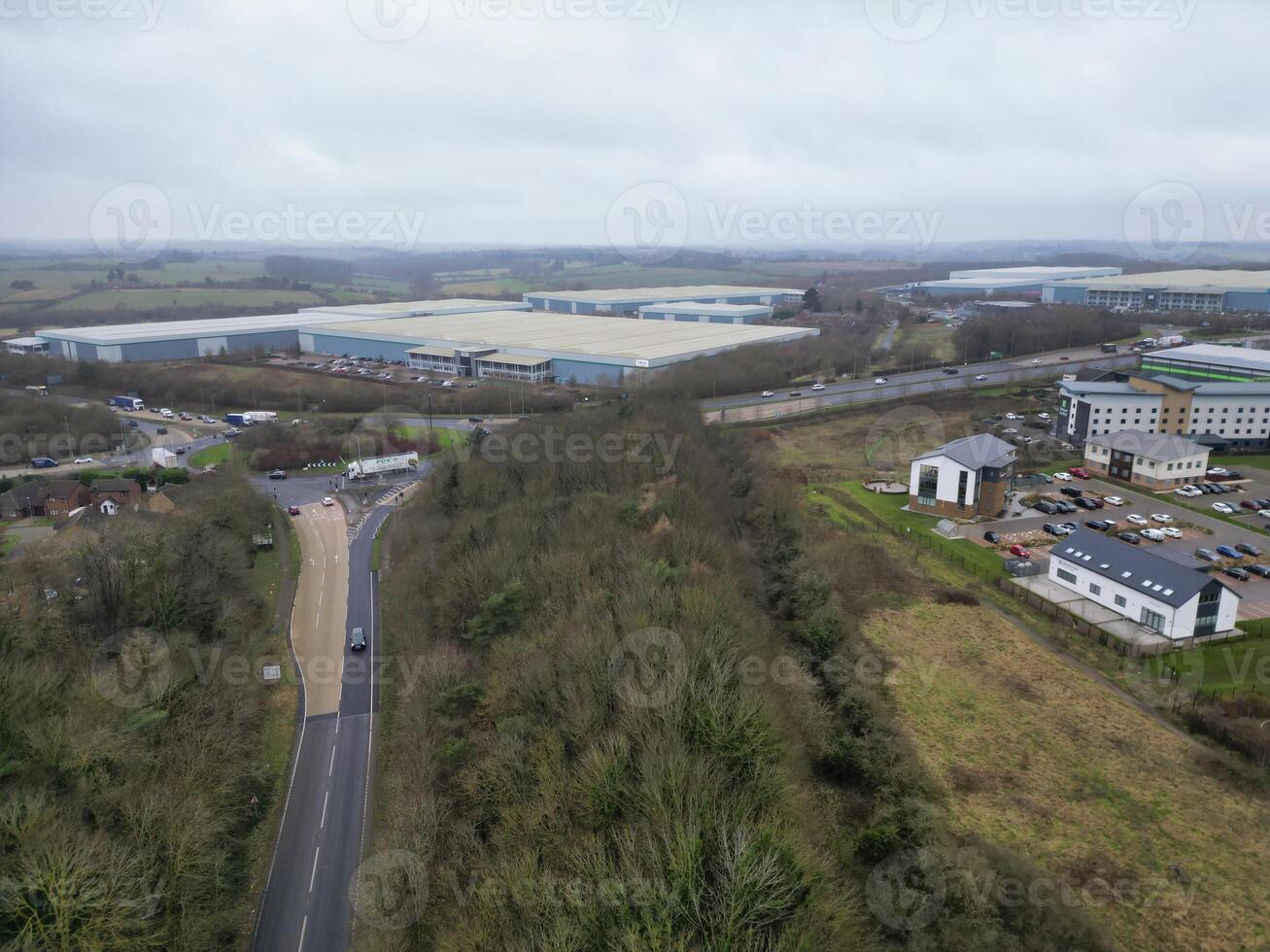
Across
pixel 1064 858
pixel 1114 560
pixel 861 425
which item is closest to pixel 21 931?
pixel 1064 858

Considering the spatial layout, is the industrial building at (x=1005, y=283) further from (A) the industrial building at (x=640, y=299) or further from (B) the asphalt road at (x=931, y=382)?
(B) the asphalt road at (x=931, y=382)

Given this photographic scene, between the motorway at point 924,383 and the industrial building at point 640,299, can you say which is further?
the industrial building at point 640,299

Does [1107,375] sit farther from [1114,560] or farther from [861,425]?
[1114,560]

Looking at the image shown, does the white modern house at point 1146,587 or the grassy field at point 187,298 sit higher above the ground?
the grassy field at point 187,298

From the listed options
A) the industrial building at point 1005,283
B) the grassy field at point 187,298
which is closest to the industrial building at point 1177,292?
the industrial building at point 1005,283

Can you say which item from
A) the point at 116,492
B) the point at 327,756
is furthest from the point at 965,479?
the point at 116,492

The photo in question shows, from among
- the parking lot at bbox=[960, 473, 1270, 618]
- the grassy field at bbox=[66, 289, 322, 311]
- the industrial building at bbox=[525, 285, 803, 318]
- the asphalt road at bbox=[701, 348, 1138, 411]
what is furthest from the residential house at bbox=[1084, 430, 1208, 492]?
the grassy field at bbox=[66, 289, 322, 311]

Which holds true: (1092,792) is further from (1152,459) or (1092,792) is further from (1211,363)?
(1211,363)
